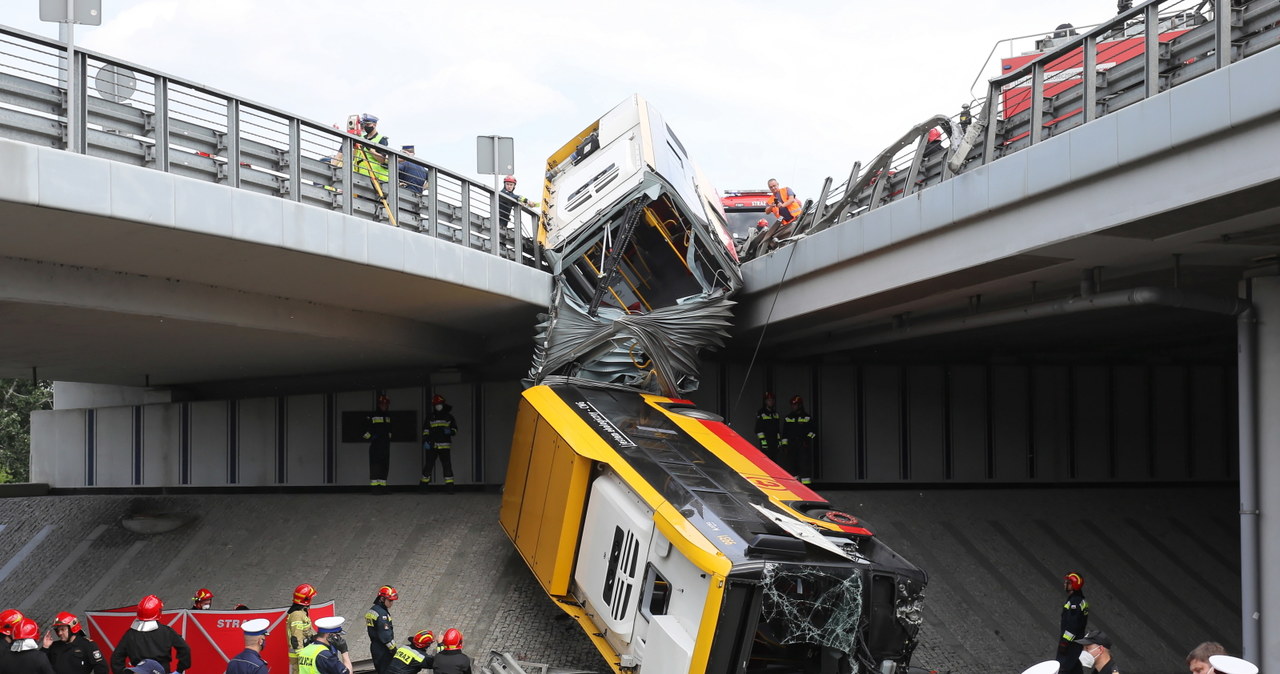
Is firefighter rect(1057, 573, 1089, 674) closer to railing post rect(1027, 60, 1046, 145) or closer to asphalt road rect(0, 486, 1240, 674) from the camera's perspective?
asphalt road rect(0, 486, 1240, 674)

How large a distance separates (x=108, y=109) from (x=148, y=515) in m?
9.57

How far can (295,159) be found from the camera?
1089 cm

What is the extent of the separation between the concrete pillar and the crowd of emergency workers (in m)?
6.99

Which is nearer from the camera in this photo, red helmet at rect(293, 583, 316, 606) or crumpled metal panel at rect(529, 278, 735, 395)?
red helmet at rect(293, 583, 316, 606)

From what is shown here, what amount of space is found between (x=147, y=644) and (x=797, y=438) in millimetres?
10480

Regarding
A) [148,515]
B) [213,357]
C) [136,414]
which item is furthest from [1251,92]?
[136,414]

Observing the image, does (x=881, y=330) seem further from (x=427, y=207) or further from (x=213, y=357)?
(x=213, y=357)

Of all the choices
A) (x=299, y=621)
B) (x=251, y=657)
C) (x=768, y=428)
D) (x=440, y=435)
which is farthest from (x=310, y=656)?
(x=768, y=428)

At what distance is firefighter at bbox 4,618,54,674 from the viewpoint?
815 centimetres

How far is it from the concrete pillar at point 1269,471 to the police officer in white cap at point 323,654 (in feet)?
25.9

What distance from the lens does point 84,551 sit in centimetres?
1645

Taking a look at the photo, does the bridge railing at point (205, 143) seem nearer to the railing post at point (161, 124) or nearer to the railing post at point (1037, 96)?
the railing post at point (161, 124)

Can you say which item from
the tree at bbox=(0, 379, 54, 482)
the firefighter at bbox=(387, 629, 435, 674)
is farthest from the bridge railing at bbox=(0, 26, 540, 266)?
the tree at bbox=(0, 379, 54, 482)

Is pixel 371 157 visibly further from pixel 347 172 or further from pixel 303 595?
pixel 303 595
